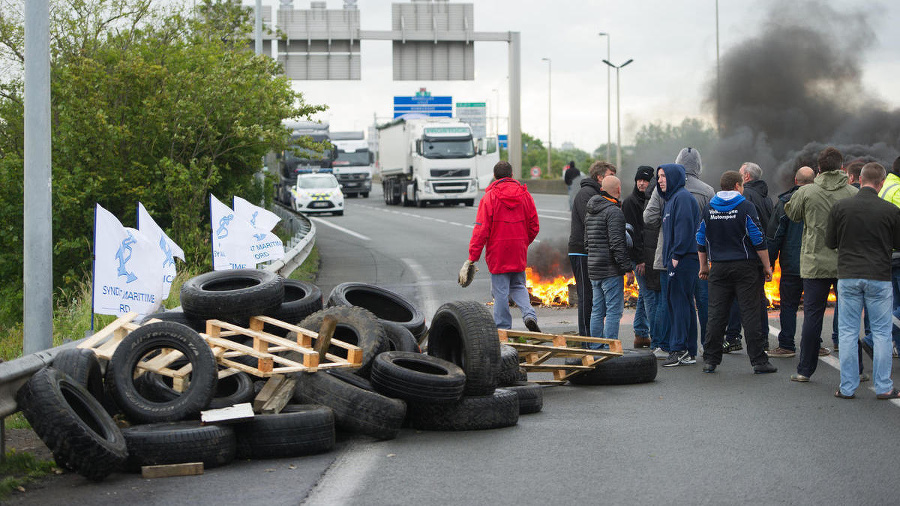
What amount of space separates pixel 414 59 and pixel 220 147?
23.5 metres

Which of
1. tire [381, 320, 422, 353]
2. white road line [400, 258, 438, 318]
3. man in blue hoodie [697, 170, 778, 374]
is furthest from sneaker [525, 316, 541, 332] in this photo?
white road line [400, 258, 438, 318]

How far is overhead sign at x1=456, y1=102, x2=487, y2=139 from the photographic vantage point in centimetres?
12694

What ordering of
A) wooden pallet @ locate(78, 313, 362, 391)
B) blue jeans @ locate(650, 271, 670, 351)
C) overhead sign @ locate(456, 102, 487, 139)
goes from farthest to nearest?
Result: 1. overhead sign @ locate(456, 102, 487, 139)
2. blue jeans @ locate(650, 271, 670, 351)
3. wooden pallet @ locate(78, 313, 362, 391)

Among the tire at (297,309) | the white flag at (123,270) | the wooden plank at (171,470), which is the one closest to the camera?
the wooden plank at (171,470)

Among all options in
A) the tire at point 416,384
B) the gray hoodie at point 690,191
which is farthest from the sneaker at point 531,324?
the tire at point 416,384

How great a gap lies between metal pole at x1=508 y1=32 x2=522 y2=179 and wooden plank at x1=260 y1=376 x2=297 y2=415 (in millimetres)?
36285

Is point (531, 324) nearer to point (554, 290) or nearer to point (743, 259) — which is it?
point (743, 259)

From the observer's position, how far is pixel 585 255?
1103 cm

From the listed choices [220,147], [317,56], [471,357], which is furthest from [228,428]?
[317,56]

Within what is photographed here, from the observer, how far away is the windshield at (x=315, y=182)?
143ft

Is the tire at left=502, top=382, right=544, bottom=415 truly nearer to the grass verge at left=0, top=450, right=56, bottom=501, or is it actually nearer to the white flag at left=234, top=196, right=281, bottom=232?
the grass verge at left=0, top=450, right=56, bottom=501

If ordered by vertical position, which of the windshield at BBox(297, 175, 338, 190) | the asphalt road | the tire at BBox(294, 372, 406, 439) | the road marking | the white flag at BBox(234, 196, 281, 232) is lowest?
the asphalt road

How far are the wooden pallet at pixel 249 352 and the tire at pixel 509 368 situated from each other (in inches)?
48.3

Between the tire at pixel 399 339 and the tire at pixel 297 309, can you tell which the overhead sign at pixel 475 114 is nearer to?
the tire at pixel 297 309
